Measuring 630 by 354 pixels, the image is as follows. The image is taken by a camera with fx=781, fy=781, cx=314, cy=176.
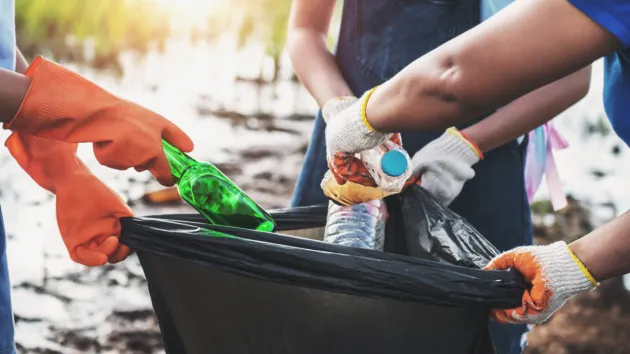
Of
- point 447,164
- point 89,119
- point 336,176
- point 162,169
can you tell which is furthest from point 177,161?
point 447,164

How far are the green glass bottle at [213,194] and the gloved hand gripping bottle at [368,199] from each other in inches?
5.6

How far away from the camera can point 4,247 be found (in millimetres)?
1382

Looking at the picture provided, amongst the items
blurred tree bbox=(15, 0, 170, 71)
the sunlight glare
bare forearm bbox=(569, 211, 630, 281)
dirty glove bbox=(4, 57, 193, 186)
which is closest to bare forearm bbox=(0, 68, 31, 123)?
dirty glove bbox=(4, 57, 193, 186)

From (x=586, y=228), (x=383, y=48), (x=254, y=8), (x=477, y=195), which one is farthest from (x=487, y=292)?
(x=254, y=8)

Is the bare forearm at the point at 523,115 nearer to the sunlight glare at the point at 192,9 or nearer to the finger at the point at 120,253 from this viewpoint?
the finger at the point at 120,253

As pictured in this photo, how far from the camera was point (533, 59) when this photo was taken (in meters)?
1.07

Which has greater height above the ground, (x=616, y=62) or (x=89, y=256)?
(x=616, y=62)

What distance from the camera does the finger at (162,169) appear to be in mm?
1312

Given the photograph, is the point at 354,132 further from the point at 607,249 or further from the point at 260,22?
the point at 260,22

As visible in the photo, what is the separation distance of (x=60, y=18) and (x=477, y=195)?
5852 millimetres

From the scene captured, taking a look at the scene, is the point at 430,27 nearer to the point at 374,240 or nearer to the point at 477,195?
the point at 477,195

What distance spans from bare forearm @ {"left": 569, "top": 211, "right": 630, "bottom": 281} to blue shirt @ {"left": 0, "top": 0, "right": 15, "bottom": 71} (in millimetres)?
1001

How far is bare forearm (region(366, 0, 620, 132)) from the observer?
1.05 m

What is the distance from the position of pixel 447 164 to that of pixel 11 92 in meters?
0.86
